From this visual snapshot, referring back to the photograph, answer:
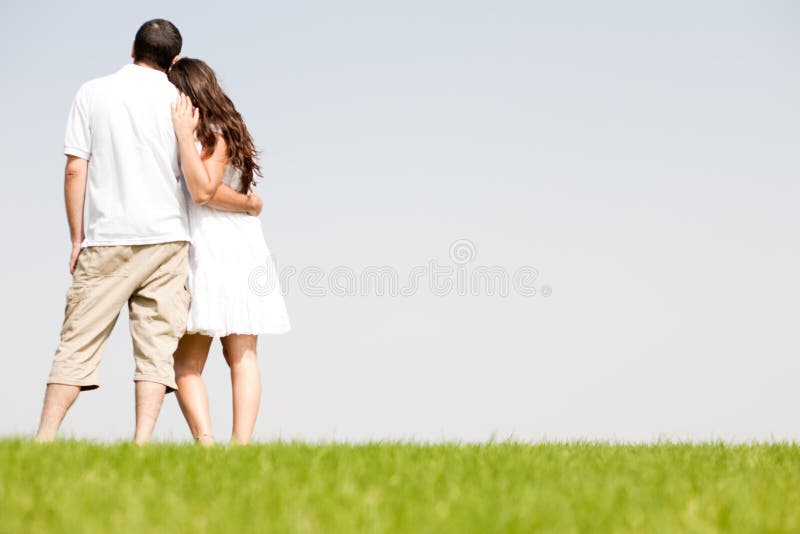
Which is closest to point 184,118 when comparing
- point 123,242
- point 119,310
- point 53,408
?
point 123,242

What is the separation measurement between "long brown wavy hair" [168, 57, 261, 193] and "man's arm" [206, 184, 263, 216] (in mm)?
77

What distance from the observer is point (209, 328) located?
5852mm

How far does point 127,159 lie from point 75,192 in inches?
14.5

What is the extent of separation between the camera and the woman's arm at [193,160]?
560 centimetres

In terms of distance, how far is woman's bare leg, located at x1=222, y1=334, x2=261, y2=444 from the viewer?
5.97 metres

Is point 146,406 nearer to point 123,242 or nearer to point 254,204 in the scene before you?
point 123,242

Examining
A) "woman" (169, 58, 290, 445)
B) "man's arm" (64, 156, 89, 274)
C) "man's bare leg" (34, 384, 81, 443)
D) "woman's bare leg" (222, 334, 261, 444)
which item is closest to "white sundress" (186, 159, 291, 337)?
"woman" (169, 58, 290, 445)

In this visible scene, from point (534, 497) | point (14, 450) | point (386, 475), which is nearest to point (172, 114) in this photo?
point (14, 450)

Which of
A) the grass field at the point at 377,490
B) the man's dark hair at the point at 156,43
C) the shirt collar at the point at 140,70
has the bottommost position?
the grass field at the point at 377,490

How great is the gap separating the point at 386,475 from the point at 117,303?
2101 millimetres

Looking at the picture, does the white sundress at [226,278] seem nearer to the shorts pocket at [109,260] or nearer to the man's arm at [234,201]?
the man's arm at [234,201]

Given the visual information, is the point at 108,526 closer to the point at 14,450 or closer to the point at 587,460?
the point at 14,450

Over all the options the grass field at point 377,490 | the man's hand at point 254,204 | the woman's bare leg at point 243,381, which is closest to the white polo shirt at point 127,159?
the man's hand at point 254,204

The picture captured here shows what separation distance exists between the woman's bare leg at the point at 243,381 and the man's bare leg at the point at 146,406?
483mm
